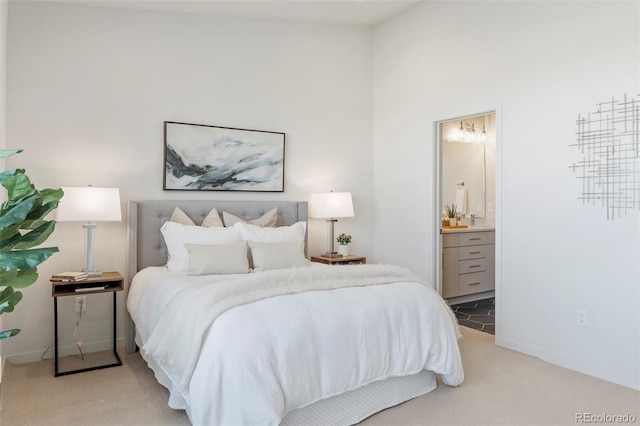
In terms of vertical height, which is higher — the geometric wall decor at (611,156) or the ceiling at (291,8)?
the ceiling at (291,8)

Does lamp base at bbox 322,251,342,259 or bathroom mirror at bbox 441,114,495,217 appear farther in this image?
bathroom mirror at bbox 441,114,495,217

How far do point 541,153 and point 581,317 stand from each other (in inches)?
49.0

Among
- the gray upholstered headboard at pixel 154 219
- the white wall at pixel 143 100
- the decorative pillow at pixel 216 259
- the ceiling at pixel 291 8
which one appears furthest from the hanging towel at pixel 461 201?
the decorative pillow at pixel 216 259

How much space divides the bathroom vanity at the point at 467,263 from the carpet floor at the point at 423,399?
1.76 m

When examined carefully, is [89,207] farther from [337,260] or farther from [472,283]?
[472,283]

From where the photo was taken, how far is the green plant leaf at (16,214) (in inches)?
53.9

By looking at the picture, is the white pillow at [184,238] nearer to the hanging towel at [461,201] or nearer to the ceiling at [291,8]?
the ceiling at [291,8]

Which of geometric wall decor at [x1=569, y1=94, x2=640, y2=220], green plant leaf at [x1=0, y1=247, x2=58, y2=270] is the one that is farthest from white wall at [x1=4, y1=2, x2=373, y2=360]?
geometric wall decor at [x1=569, y1=94, x2=640, y2=220]

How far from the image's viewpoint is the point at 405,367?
254 cm

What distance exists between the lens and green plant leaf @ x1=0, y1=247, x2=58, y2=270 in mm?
1420

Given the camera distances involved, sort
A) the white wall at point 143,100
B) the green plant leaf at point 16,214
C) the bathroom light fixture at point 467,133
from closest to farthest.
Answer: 1. the green plant leaf at point 16,214
2. the white wall at point 143,100
3. the bathroom light fixture at point 467,133

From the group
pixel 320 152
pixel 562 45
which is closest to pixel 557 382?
pixel 562 45

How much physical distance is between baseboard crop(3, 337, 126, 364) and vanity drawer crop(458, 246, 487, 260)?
3618mm

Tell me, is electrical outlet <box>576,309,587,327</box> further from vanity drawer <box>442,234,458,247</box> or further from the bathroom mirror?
the bathroom mirror
